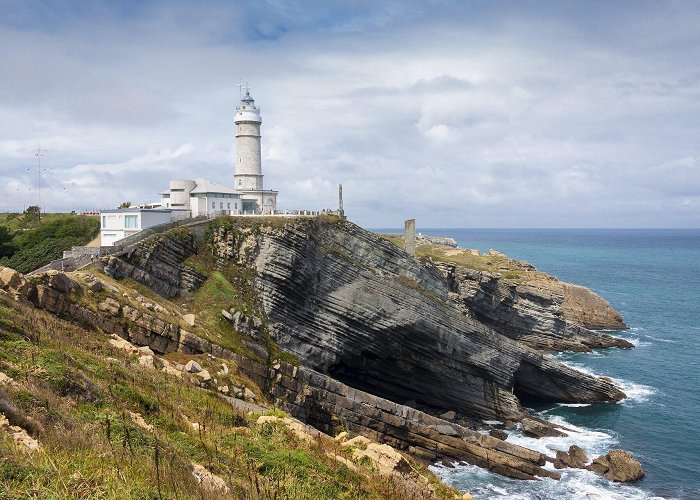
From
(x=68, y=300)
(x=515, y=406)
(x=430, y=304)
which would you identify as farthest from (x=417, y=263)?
(x=68, y=300)

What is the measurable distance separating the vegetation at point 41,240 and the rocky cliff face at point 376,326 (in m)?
16.2

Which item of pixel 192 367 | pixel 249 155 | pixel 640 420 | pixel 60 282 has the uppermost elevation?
pixel 249 155

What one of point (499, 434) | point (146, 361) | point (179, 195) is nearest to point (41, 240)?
point (179, 195)

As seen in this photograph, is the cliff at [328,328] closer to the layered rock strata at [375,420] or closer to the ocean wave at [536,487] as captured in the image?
the layered rock strata at [375,420]

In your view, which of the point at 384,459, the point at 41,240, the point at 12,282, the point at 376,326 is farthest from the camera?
the point at 41,240

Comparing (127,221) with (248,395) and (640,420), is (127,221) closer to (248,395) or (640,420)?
(248,395)

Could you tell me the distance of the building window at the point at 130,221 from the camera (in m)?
37.3

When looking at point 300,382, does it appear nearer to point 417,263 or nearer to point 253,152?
point 417,263

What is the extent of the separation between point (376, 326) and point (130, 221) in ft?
58.9

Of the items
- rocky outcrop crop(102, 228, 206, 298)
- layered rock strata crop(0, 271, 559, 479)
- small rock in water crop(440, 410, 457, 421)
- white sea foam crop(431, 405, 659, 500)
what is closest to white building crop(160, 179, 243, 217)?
rocky outcrop crop(102, 228, 206, 298)

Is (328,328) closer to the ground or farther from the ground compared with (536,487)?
farther from the ground

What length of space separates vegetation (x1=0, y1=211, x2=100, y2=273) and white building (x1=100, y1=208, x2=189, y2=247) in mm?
6070

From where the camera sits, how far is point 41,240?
46.6 m

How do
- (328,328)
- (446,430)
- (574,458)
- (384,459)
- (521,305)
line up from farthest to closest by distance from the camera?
(521,305)
(328,328)
(574,458)
(446,430)
(384,459)
